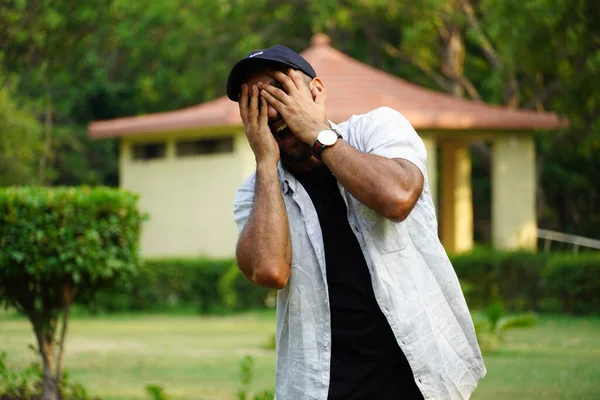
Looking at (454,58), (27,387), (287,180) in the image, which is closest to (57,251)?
(27,387)

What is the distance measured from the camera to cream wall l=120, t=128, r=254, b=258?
22922 mm

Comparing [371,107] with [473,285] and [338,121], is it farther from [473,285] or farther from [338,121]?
[473,285]

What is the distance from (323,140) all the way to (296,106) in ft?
0.49

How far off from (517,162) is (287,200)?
20.2 metres

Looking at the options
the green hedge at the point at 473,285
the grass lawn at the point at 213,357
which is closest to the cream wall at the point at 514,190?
the green hedge at the point at 473,285

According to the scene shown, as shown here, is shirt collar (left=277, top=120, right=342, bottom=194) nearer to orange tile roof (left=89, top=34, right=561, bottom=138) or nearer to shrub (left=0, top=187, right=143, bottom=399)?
shrub (left=0, top=187, right=143, bottom=399)

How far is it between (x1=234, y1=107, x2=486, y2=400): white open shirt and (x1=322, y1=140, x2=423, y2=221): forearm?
3.2 inches

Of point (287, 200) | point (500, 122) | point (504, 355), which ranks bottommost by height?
point (504, 355)

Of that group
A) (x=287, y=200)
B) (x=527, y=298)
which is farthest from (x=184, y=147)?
(x=287, y=200)

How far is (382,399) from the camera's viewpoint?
3.30m

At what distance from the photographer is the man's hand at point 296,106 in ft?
10.9

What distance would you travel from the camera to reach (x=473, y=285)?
1936 cm

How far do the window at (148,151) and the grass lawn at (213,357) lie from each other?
23.9ft

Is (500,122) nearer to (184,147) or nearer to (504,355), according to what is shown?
(184,147)
